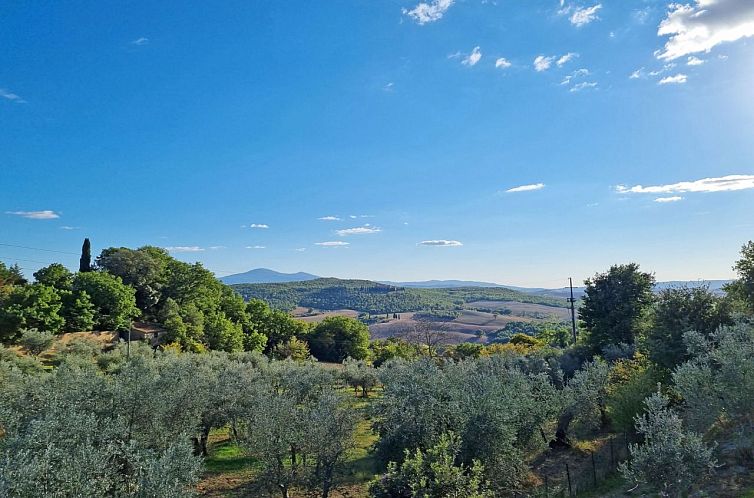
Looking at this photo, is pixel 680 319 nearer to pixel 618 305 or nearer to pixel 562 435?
pixel 562 435

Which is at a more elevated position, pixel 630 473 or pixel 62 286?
pixel 62 286

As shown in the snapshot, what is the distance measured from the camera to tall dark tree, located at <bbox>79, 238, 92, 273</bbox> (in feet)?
247

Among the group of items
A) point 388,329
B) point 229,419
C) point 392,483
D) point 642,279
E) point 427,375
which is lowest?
point 388,329

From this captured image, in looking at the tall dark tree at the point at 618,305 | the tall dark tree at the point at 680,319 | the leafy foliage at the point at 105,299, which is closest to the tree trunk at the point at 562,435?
the tall dark tree at the point at 680,319

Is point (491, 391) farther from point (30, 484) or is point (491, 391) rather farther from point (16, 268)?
point (16, 268)

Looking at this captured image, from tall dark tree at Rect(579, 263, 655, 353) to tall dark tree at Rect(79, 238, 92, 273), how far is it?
267ft

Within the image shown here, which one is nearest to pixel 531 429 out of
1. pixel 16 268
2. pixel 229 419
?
pixel 229 419

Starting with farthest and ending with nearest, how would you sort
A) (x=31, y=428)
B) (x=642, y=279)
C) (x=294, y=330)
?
1. (x=294, y=330)
2. (x=642, y=279)
3. (x=31, y=428)

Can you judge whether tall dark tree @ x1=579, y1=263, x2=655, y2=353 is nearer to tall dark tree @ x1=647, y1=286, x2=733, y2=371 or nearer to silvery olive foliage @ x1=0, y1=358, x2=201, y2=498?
tall dark tree @ x1=647, y1=286, x2=733, y2=371

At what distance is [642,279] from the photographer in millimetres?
39062

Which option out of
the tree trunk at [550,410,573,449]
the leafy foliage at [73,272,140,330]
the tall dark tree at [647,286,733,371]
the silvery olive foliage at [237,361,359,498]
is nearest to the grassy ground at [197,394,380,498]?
the silvery olive foliage at [237,361,359,498]

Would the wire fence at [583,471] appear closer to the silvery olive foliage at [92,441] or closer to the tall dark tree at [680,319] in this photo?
the tall dark tree at [680,319]

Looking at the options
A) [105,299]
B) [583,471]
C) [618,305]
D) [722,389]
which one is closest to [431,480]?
[722,389]

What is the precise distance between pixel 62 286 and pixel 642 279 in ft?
233
